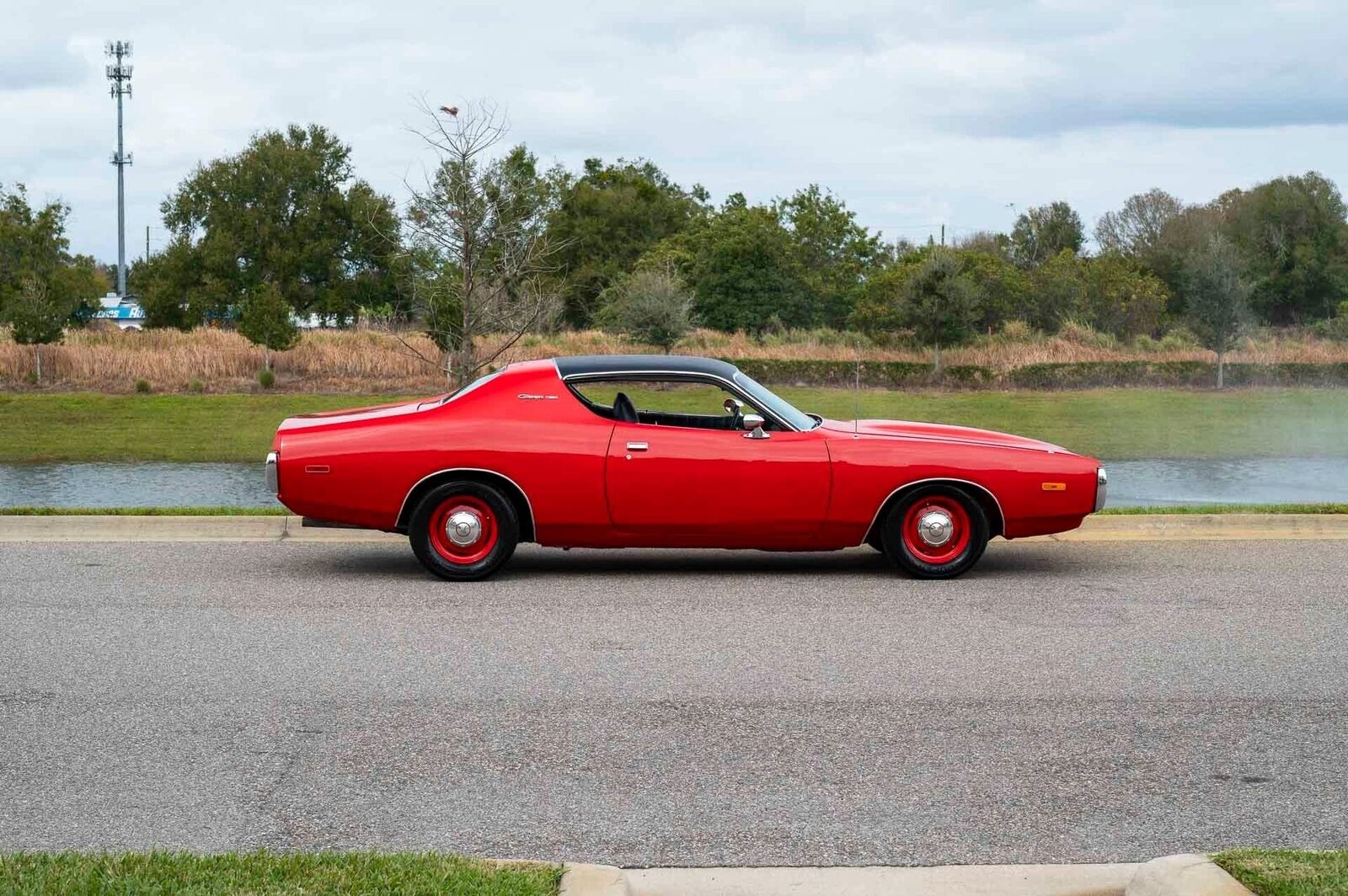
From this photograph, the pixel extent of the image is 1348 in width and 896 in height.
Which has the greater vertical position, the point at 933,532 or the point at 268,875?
the point at 933,532

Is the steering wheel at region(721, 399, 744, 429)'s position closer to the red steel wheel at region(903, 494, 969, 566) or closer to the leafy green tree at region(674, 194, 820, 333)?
the red steel wheel at region(903, 494, 969, 566)

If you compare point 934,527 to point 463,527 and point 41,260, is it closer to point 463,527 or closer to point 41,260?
point 463,527

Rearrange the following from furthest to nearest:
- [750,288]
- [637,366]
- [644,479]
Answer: [750,288]
[637,366]
[644,479]

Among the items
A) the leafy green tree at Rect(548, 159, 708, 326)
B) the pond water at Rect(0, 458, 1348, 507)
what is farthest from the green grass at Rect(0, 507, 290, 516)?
the leafy green tree at Rect(548, 159, 708, 326)

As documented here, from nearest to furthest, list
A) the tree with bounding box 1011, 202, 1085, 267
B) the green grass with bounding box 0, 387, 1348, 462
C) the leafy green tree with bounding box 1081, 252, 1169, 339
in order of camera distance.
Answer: the green grass with bounding box 0, 387, 1348, 462 → the leafy green tree with bounding box 1081, 252, 1169, 339 → the tree with bounding box 1011, 202, 1085, 267

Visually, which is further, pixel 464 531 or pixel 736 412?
pixel 736 412

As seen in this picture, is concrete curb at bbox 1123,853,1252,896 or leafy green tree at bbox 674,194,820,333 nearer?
concrete curb at bbox 1123,853,1252,896

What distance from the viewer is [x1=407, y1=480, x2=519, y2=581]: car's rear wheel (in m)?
9.70

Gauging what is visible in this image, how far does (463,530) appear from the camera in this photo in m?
9.77

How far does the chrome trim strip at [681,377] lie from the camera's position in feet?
32.4

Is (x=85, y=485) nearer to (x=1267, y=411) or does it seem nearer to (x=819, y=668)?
(x=819, y=668)

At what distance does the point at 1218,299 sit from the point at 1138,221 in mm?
31799

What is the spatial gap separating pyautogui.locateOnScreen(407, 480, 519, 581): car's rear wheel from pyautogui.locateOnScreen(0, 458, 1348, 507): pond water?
6.12 metres

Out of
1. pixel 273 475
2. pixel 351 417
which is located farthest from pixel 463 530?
pixel 273 475
